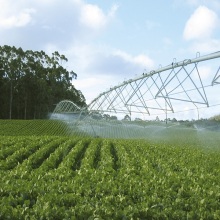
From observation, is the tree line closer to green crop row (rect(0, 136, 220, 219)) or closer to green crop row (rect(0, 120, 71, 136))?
green crop row (rect(0, 120, 71, 136))

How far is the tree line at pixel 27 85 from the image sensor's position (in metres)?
64.8

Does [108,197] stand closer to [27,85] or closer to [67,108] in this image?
[67,108]

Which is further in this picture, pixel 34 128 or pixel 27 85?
pixel 27 85

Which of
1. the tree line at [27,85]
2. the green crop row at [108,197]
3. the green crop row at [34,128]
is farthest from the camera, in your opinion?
the tree line at [27,85]

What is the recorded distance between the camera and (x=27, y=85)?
2640 inches

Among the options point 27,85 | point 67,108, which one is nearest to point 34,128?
point 67,108

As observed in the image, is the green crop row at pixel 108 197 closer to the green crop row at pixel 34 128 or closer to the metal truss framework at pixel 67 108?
the green crop row at pixel 34 128

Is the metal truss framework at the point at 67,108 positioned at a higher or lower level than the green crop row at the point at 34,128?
higher

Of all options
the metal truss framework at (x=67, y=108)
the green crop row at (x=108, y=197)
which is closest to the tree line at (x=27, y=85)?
the metal truss framework at (x=67, y=108)

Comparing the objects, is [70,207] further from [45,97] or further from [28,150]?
[45,97]

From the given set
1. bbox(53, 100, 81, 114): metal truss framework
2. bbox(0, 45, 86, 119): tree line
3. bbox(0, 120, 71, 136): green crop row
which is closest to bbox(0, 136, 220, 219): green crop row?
bbox(0, 120, 71, 136): green crop row

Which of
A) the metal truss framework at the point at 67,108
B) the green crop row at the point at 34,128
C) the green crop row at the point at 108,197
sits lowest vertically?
the green crop row at the point at 108,197

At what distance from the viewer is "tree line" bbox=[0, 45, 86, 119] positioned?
212 ft

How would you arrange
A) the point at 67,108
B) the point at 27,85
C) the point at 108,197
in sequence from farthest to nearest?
1. the point at 27,85
2. the point at 67,108
3. the point at 108,197
